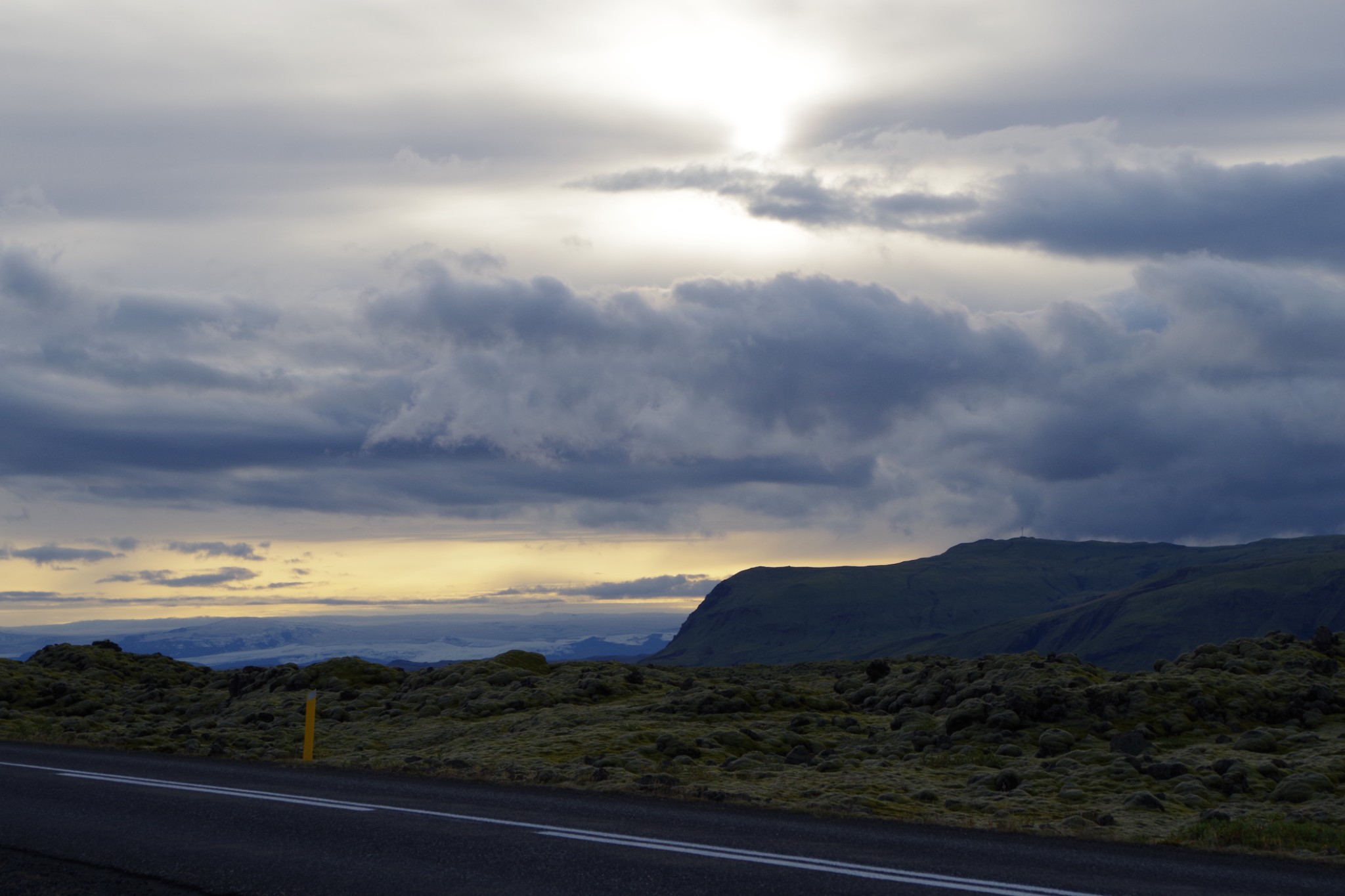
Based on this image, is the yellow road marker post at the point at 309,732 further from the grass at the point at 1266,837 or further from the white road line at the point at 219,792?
the grass at the point at 1266,837

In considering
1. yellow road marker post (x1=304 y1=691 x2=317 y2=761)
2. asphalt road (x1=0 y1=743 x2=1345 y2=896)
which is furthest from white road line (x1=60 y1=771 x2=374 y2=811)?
yellow road marker post (x1=304 y1=691 x2=317 y2=761)

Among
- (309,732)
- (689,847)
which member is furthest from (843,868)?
(309,732)

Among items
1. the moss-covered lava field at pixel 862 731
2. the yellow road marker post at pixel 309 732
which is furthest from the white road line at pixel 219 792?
the yellow road marker post at pixel 309 732

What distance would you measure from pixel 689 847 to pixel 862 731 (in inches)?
1043

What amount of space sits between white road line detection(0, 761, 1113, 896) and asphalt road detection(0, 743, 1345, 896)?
0.05 metres

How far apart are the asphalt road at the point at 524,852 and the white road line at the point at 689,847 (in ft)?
0.17

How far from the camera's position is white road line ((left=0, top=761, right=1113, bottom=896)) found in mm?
13617

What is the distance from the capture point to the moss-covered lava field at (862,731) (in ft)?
87.7

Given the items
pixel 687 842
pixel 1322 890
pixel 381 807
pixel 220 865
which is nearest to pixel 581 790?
pixel 381 807

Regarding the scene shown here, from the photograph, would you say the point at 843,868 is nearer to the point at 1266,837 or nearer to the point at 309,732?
the point at 1266,837

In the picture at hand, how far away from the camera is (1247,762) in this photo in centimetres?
3247

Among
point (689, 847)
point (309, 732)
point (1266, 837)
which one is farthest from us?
point (309, 732)

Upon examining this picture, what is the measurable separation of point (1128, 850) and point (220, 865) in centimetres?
1305

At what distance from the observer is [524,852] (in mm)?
15867
